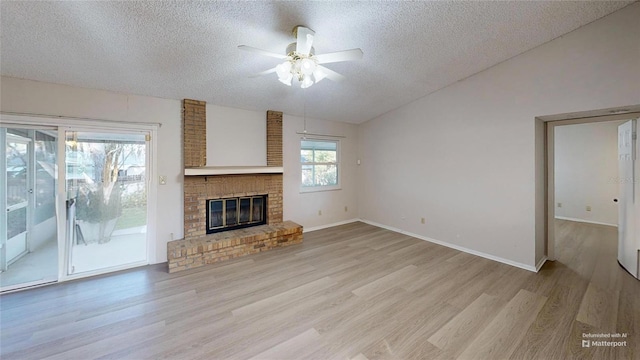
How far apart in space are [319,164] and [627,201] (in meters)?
4.79

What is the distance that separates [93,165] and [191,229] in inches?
60.9

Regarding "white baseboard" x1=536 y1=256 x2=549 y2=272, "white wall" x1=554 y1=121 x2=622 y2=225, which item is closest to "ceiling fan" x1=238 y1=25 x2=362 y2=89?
"white baseboard" x1=536 y1=256 x2=549 y2=272

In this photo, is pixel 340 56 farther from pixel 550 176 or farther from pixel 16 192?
pixel 16 192

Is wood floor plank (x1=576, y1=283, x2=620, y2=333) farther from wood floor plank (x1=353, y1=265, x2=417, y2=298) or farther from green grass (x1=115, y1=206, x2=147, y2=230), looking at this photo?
green grass (x1=115, y1=206, x2=147, y2=230)

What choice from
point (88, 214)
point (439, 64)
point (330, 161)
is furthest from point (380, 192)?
point (88, 214)

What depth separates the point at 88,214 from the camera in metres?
3.25

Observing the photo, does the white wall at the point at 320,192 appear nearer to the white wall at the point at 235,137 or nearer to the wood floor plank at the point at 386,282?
the white wall at the point at 235,137

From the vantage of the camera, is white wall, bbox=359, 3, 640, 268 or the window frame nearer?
white wall, bbox=359, 3, 640, 268

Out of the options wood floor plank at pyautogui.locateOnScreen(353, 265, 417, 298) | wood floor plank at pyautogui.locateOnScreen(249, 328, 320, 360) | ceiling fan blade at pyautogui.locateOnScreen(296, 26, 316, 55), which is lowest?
wood floor plank at pyautogui.locateOnScreen(249, 328, 320, 360)

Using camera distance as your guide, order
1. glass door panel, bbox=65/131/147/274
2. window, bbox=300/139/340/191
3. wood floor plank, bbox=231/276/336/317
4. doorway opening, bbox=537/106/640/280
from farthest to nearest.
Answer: window, bbox=300/139/340/191 < doorway opening, bbox=537/106/640/280 < glass door panel, bbox=65/131/147/274 < wood floor plank, bbox=231/276/336/317

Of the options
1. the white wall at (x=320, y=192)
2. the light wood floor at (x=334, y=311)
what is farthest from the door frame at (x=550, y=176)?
the white wall at (x=320, y=192)

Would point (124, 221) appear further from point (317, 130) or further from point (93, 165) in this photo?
point (317, 130)

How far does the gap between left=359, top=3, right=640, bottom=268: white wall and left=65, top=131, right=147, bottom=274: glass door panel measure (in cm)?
467

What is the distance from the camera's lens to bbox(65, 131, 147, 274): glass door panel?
313cm
